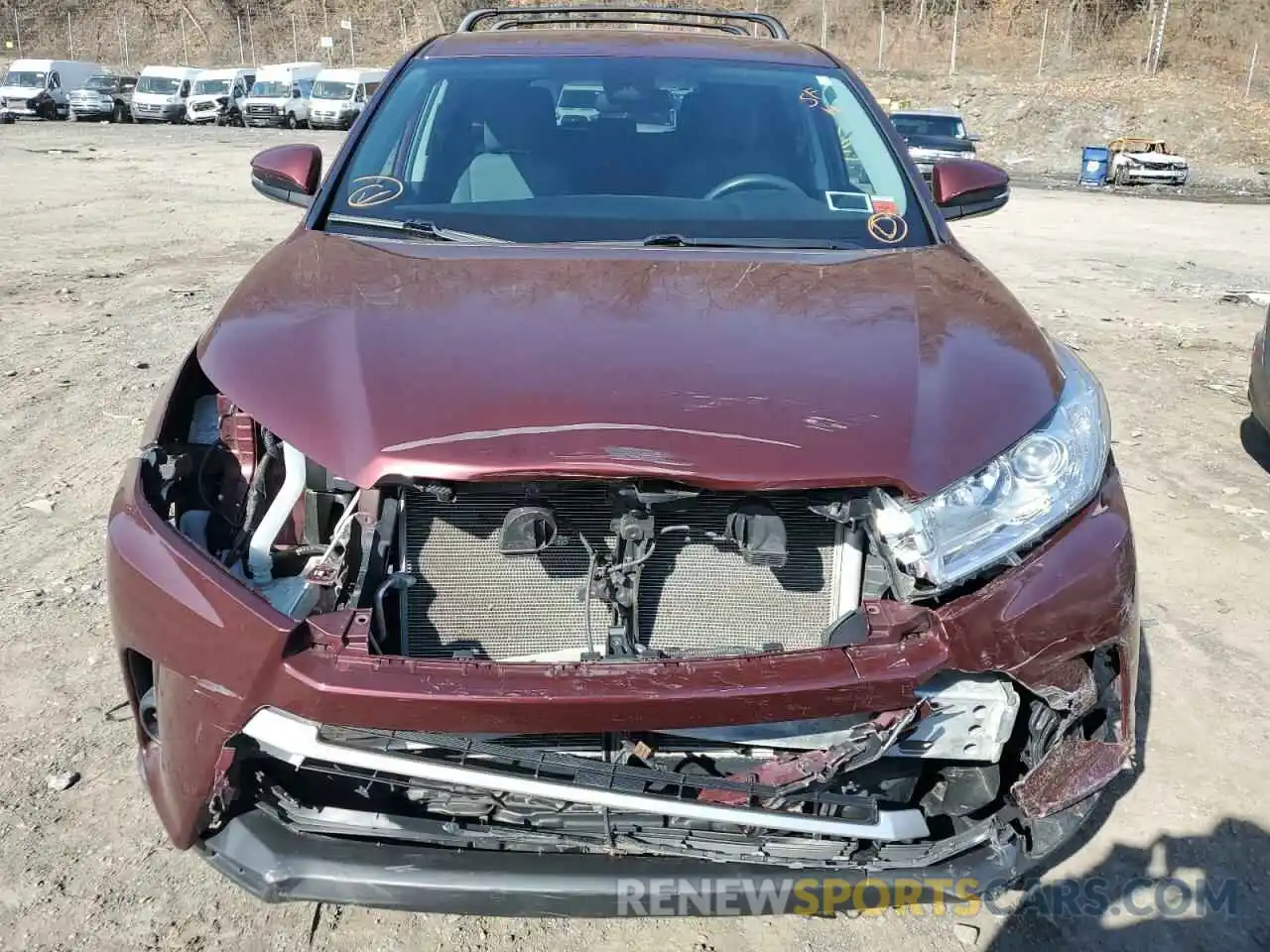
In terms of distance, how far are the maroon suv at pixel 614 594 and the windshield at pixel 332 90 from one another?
101 feet

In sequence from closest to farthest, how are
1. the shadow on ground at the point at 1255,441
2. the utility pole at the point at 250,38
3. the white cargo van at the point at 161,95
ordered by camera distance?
the shadow on ground at the point at 1255,441, the white cargo van at the point at 161,95, the utility pole at the point at 250,38

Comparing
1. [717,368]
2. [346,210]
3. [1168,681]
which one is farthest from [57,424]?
[1168,681]

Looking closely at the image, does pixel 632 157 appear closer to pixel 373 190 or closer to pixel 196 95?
pixel 373 190

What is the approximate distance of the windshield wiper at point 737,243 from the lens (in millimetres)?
2699

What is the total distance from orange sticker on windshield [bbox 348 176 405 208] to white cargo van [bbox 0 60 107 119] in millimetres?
33919

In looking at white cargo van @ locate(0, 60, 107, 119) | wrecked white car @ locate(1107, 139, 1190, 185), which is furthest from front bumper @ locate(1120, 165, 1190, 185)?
white cargo van @ locate(0, 60, 107, 119)

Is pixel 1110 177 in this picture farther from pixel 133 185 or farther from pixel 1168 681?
pixel 1168 681

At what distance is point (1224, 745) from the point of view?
9.70ft

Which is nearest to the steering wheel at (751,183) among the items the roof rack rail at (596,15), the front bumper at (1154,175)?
the roof rack rail at (596,15)

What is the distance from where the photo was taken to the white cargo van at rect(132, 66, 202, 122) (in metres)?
31.9

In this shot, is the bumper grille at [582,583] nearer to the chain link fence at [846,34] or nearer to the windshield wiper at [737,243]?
the windshield wiper at [737,243]

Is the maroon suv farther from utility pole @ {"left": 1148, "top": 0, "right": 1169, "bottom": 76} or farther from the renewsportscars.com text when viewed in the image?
utility pole @ {"left": 1148, "top": 0, "right": 1169, "bottom": 76}

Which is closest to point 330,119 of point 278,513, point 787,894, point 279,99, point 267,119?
point 279,99

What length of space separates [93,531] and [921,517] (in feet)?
10.6
